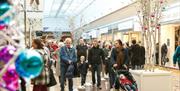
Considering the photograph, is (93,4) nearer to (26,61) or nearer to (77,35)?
(77,35)

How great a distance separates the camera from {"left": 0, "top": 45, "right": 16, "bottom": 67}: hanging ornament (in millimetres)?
1441

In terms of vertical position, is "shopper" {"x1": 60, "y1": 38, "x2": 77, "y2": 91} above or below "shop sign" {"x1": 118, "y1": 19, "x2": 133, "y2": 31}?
below

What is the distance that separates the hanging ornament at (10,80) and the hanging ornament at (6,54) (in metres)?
0.04

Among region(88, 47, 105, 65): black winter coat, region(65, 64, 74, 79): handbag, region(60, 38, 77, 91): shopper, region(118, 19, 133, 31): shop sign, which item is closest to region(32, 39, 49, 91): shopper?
region(65, 64, 74, 79): handbag

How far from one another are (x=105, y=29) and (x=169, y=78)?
3284cm

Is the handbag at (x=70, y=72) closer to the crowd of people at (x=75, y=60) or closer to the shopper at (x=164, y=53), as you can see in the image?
the crowd of people at (x=75, y=60)

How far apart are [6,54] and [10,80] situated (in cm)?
10

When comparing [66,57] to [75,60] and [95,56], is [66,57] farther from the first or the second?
[95,56]

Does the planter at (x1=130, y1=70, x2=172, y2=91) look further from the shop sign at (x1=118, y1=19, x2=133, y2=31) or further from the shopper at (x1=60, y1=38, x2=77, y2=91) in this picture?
the shop sign at (x1=118, y1=19, x2=133, y2=31)

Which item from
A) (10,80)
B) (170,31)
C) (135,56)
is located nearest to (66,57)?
(135,56)

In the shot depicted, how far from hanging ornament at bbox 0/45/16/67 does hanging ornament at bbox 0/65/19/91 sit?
4 cm

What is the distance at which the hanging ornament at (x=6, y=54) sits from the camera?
1441 millimetres

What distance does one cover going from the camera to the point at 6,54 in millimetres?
1447

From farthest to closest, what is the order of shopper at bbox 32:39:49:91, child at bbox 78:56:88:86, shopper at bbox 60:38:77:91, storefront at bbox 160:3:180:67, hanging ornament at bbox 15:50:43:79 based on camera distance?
storefront at bbox 160:3:180:67 → child at bbox 78:56:88:86 → shopper at bbox 60:38:77:91 → shopper at bbox 32:39:49:91 → hanging ornament at bbox 15:50:43:79
